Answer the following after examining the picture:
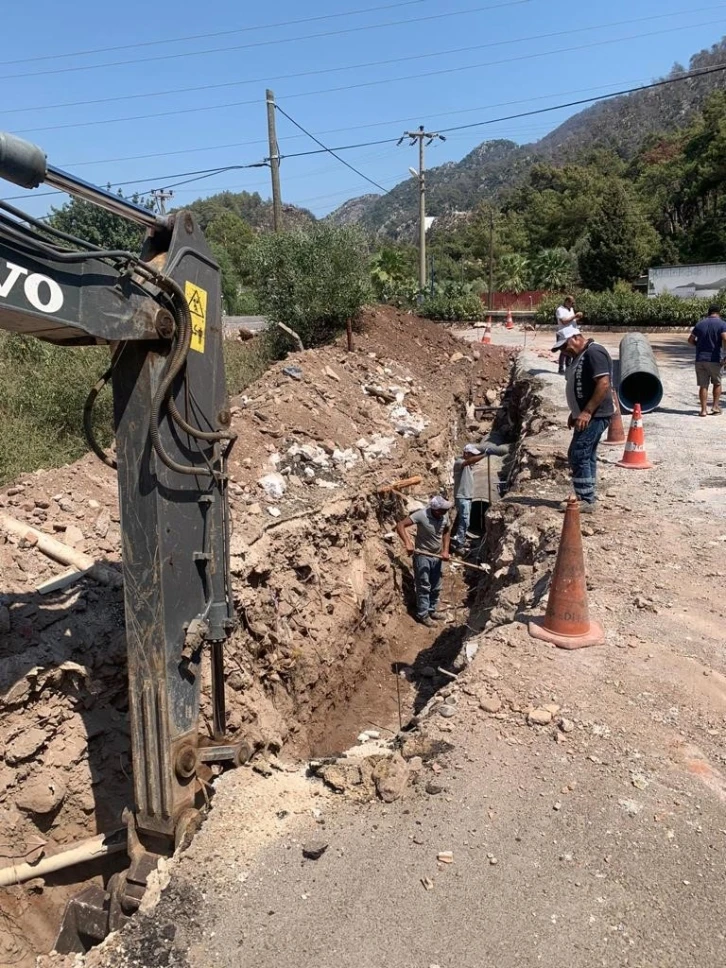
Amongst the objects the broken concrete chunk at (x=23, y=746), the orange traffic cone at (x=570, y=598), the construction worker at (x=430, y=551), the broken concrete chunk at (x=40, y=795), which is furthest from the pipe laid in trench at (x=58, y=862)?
the construction worker at (x=430, y=551)

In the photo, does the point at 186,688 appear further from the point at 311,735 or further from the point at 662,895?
the point at 311,735

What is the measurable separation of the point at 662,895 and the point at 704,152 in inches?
1843

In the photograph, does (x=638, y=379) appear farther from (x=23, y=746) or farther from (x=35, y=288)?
(x=35, y=288)

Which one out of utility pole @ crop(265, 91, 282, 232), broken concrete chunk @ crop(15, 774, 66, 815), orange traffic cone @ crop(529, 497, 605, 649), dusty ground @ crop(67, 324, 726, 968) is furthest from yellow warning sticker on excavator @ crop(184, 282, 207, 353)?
utility pole @ crop(265, 91, 282, 232)

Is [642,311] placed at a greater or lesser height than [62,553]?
greater

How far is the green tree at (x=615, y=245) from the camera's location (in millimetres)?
37000

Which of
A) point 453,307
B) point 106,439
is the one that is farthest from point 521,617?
point 453,307

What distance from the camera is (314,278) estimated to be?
45.8 ft

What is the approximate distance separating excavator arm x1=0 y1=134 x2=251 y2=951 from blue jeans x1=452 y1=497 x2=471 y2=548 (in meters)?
6.62

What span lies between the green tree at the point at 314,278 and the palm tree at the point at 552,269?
31.2 metres

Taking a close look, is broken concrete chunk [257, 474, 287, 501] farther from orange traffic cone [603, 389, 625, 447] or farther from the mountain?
the mountain

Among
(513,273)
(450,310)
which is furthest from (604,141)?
(450,310)

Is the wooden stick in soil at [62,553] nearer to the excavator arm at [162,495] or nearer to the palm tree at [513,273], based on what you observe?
the excavator arm at [162,495]

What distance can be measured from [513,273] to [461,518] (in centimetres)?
4128
